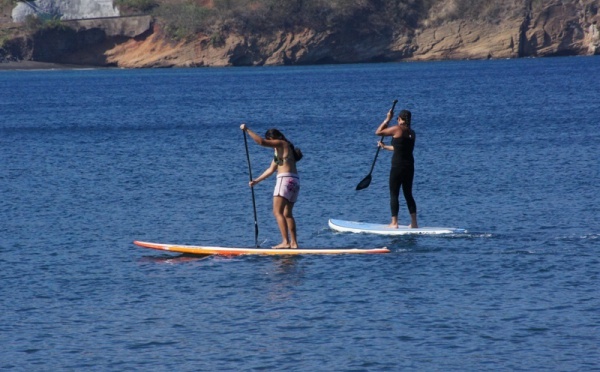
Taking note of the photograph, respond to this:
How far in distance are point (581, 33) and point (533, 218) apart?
114012 millimetres

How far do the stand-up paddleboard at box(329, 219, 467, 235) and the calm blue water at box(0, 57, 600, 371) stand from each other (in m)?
0.22

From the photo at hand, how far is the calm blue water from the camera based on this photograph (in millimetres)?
13008

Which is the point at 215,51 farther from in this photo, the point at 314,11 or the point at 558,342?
the point at 558,342

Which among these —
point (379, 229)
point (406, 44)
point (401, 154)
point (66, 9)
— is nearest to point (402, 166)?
point (401, 154)

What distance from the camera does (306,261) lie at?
17.5 metres

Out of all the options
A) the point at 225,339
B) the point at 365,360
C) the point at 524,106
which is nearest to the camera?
the point at 365,360

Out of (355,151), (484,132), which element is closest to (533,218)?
(355,151)

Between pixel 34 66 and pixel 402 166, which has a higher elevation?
pixel 402 166

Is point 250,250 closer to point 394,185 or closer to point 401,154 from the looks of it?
point 394,185

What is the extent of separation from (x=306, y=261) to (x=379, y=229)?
8.19 ft

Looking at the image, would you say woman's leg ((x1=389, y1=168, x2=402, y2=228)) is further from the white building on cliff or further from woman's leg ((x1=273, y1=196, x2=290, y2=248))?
the white building on cliff

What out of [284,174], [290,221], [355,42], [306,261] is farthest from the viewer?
[355,42]

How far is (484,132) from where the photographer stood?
42.1 m

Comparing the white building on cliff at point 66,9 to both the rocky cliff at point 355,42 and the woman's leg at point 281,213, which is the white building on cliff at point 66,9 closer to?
the rocky cliff at point 355,42
